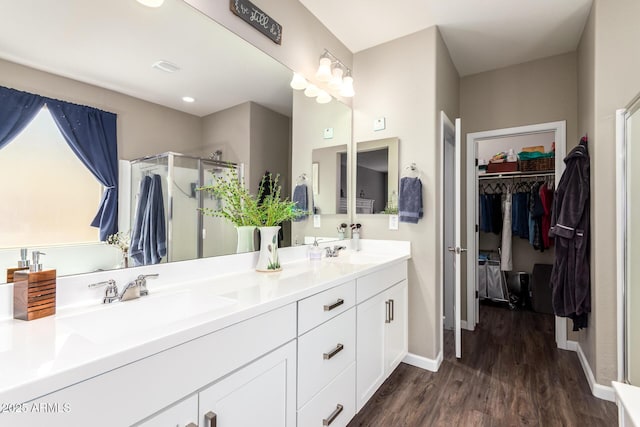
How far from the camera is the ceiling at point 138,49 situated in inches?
40.2

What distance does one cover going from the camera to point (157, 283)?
1323 mm

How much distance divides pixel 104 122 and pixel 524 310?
178 inches

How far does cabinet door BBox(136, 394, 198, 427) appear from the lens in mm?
777

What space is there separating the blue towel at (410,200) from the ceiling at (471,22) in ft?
3.91

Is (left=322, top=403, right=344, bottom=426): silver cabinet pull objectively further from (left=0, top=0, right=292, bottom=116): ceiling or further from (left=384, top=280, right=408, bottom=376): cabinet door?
(left=0, top=0, right=292, bottom=116): ceiling

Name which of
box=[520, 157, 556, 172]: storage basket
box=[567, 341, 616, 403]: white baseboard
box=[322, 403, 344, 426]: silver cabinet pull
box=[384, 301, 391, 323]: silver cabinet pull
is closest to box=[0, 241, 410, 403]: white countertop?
box=[384, 301, 391, 323]: silver cabinet pull

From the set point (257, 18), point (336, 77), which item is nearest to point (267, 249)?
point (257, 18)

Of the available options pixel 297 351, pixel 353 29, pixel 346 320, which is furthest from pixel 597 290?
pixel 353 29

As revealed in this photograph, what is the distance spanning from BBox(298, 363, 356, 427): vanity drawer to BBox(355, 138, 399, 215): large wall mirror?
1.35 m

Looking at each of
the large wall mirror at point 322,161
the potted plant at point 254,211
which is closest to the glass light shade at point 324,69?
the large wall mirror at point 322,161

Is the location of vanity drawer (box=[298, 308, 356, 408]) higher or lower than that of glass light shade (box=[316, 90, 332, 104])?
lower

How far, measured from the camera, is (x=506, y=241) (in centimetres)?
404

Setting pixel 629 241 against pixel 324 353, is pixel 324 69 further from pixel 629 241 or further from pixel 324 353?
pixel 629 241

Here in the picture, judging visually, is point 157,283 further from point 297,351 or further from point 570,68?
point 570,68
